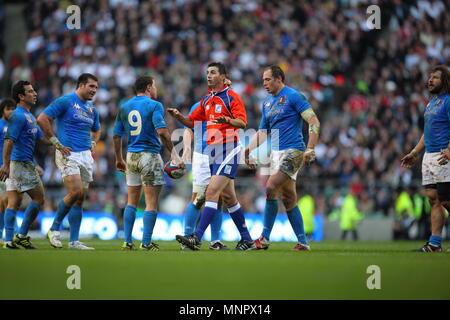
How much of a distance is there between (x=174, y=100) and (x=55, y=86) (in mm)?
4066

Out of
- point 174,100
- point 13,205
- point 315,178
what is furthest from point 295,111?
point 174,100

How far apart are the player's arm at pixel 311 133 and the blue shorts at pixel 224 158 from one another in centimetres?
100

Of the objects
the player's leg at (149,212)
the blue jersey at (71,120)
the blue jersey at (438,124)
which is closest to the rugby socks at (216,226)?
the player's leg at (149,212)

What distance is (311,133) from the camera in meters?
10.3

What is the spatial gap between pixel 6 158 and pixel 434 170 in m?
6.16

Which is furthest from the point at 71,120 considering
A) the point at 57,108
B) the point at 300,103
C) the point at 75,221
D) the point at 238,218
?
the point at 300,103

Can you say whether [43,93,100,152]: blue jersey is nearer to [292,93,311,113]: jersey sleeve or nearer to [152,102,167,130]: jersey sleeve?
[152,102,167,130]: jersey sleeve

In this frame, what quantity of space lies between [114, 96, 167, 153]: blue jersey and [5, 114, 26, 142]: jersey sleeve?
1537mm

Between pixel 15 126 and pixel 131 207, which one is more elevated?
pixel 15 126

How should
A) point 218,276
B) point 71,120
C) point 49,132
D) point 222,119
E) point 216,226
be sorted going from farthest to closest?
point 216,226 < point 71,120 < point 49,132 < point 222,119 < point 218,276

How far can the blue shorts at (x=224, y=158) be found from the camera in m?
10.2

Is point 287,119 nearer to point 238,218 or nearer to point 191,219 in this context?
point 238,218

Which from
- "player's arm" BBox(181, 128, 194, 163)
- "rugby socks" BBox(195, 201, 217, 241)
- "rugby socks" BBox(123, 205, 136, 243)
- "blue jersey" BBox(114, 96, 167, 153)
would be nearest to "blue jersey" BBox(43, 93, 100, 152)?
"blue jersey" BBox(114, 96, 167, 153)
